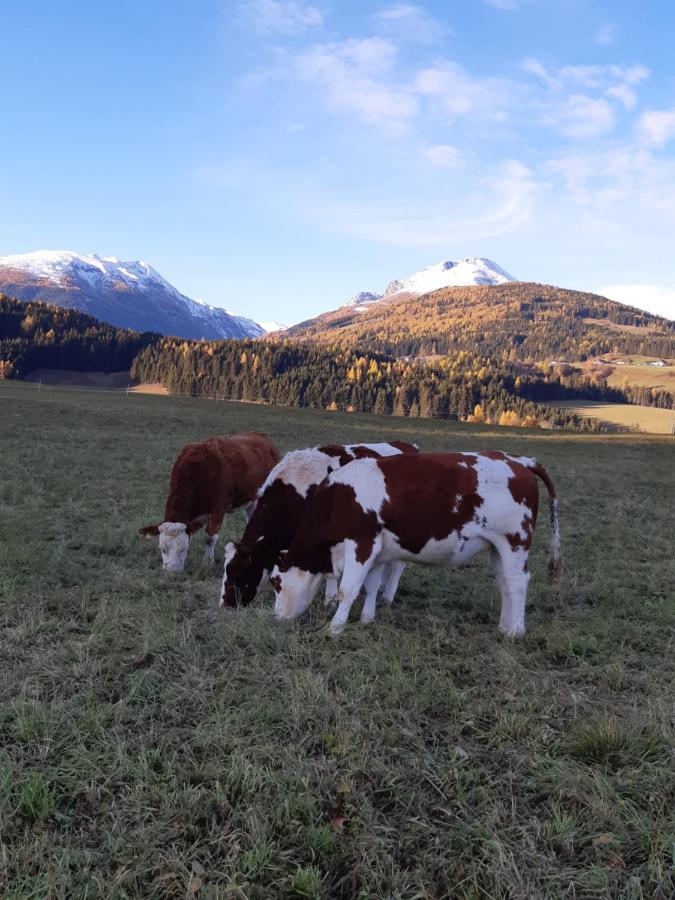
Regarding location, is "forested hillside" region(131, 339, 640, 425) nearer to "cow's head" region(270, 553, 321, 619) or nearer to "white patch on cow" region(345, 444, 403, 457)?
"white patch on cow" region(345, 444, 403, 457)

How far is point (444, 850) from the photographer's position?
A: 3131 mm

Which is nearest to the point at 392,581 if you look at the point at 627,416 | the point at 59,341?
the point at 627,416

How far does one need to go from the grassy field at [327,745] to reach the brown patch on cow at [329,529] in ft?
2.62

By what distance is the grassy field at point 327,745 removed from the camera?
2.98m

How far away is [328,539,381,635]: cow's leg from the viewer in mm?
6422

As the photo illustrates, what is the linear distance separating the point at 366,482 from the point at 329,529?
0.75 meters

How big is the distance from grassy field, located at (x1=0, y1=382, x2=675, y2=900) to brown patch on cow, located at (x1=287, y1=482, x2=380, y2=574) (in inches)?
31.4

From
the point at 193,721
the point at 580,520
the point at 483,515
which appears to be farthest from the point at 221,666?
the point at 580,520

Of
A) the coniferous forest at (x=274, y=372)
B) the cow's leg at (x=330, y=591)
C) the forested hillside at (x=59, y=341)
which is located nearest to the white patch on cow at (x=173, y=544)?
the cow's leg at (x=330, y=591)

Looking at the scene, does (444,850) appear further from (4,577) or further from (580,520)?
(580,520)

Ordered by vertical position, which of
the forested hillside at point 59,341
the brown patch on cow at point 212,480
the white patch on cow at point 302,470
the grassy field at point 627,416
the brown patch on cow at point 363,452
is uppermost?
the forested hillside at point 59,341

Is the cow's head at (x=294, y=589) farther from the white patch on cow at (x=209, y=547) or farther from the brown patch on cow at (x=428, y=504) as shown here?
the white patch on cow at (x=209, y=547)

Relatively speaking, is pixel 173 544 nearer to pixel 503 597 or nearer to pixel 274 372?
pixel 503 597

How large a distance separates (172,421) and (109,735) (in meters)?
37.5
